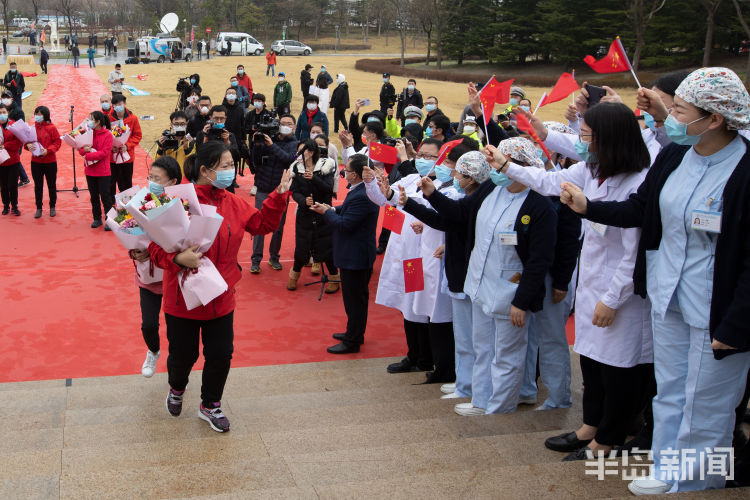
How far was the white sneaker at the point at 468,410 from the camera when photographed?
4598 mm

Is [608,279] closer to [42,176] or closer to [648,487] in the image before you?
[648,487]

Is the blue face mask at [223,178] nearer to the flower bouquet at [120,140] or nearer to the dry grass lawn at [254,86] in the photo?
the flower bouquet at [120,140]

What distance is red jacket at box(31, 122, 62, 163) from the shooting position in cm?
1092

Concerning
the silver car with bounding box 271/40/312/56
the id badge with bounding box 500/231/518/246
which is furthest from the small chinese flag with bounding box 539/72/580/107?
the silver car with bounding box 271/40/312/56

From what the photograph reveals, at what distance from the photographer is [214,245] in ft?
13.8

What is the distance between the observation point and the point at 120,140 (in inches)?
424

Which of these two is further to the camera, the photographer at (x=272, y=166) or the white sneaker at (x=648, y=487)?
the photographer at (x=272, y=166)

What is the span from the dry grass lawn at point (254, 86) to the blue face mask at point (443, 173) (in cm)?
1471

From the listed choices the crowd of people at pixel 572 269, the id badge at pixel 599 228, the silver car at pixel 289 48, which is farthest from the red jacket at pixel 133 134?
the silver car at pixel 289 48

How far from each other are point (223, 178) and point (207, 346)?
102 centimetres

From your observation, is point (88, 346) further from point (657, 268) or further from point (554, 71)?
point (554, 71)


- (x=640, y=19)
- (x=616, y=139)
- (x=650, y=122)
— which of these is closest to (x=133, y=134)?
(x=650, y=122)

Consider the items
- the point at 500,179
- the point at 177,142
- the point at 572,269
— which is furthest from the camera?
the point at 177,142

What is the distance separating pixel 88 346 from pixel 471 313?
151 inches
